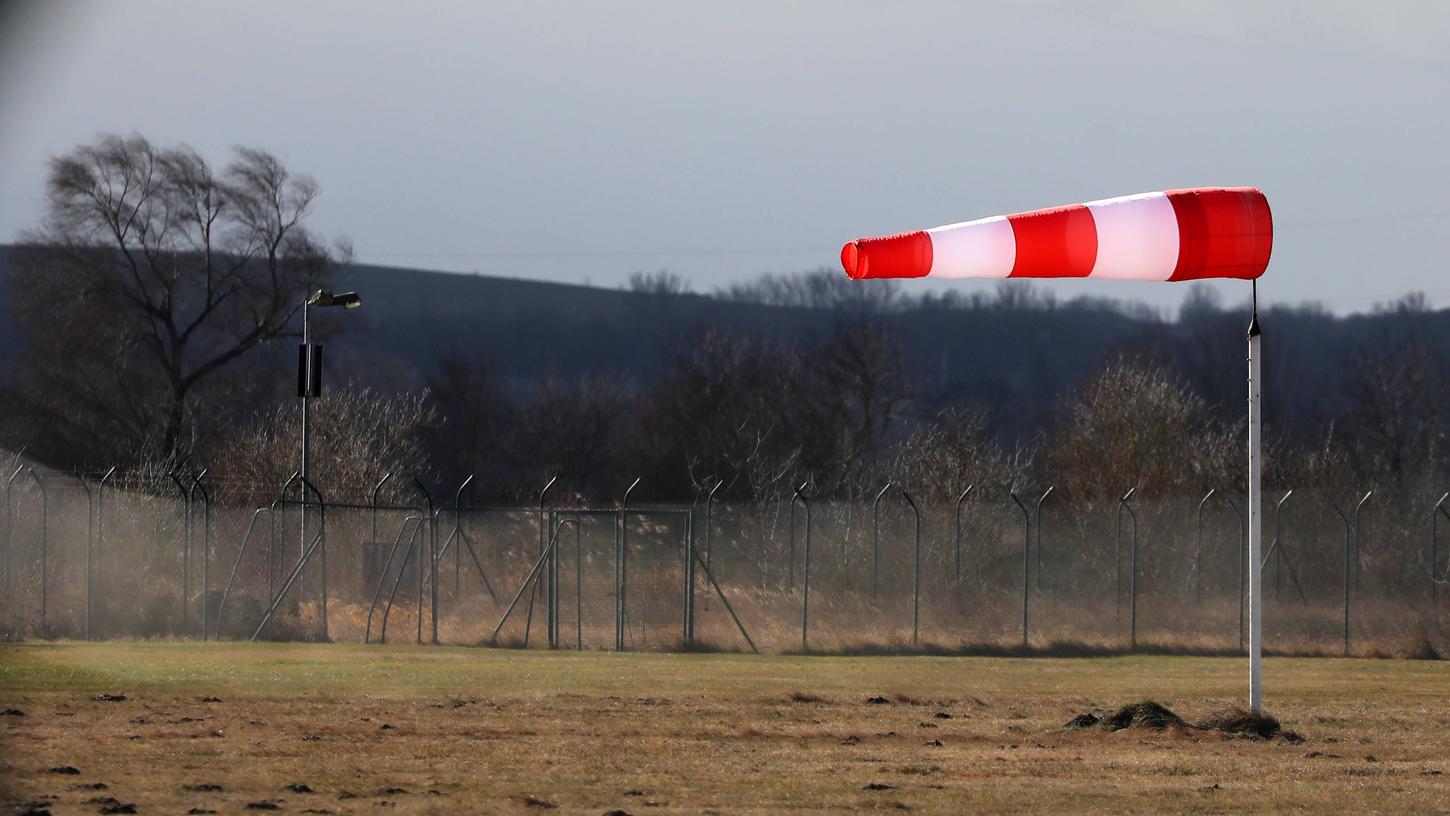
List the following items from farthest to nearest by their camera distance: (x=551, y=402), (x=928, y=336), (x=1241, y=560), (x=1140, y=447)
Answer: (x=928, y=336) < (x=551, y=402) < (x=1140, y=447) < (x=1241, y=560)

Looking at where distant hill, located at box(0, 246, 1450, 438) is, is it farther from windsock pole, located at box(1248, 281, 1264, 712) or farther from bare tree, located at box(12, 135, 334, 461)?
windsock pole, located at box(1248, 281, 1264, 712)

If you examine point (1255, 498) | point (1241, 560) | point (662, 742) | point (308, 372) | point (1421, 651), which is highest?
point (308, 372)

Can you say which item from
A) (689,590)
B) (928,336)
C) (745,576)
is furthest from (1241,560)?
(928,336)

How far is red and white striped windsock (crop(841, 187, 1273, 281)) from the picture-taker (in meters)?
12.7

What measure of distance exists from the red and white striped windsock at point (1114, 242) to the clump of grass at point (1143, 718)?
10.7 feet

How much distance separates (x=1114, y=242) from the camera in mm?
12969

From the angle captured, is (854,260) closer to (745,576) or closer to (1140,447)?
(745,576)

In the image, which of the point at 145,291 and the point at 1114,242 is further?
the point at 145,291

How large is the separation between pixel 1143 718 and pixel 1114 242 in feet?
11.8

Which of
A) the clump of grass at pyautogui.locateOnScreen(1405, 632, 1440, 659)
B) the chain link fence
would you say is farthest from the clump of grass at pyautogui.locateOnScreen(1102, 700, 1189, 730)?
the clump of grass at pyautogui.locateOnScreen(1405, 632, 1440, 659)

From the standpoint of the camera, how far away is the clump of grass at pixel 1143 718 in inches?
532

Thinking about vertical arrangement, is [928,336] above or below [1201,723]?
above

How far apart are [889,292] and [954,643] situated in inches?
2531

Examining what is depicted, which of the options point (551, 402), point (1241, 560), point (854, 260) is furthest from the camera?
point (551, 402)
